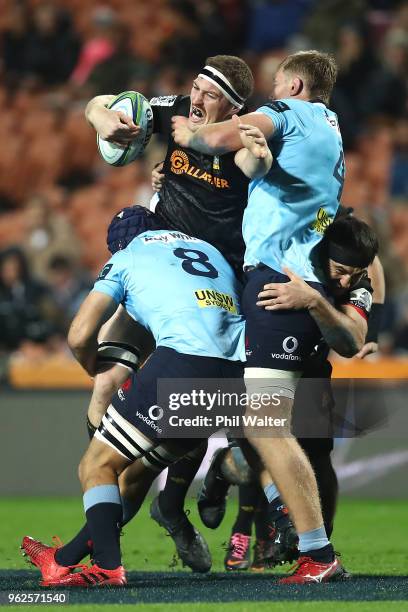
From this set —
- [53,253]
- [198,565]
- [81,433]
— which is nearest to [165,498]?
[198,565]

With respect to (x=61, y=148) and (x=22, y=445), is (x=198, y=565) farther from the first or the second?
(x=61, y=148)

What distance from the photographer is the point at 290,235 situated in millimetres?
6125

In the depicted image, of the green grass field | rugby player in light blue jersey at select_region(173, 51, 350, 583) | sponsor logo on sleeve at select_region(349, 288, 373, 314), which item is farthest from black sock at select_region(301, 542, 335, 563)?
sponsor logo on sleeve at select_region(349, 288, 373, 314)

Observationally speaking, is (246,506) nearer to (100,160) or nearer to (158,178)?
(158,178)

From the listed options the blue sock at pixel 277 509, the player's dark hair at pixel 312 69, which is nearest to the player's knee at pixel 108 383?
the blue sock at pixel 277 509

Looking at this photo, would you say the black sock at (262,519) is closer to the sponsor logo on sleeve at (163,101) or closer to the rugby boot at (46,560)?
the rugby boot at (46,560)

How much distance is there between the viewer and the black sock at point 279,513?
6039mm

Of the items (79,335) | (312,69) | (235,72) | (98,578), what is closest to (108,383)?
(79,335)

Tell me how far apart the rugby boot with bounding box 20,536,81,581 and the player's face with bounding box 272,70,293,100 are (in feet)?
7.99

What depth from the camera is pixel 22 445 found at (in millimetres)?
11289

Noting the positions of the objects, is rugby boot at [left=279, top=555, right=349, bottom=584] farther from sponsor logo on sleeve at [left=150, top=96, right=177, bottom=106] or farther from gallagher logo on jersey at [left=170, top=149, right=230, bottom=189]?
sponsor logo on sleeve at [left=150, top=96, right=177, bottom=106]

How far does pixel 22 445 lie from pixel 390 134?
20.3 feet

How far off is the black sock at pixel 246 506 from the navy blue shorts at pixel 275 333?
1.36 metres

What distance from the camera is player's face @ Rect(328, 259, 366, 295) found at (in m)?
6.23
